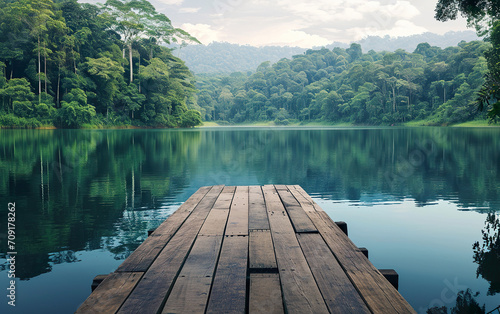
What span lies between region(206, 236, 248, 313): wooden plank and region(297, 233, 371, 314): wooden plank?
1.77ft

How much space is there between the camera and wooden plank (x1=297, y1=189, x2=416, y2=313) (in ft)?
7.75

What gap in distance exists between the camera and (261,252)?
3320mm

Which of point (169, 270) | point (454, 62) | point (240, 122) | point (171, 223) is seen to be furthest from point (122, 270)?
point (240, 122)

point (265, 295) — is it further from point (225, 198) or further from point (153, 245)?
point (225, 198)

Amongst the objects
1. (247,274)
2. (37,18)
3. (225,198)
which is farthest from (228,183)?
(37,18)

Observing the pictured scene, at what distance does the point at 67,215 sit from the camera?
287 inches

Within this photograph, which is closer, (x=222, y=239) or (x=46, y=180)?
(x=222, y=239)

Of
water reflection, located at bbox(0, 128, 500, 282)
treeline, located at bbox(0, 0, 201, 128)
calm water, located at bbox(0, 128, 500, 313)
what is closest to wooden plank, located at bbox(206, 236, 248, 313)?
calm water, located at bbox(0, 128, 500, 313)

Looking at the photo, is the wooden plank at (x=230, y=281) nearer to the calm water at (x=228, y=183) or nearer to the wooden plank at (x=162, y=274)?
the wooden plank at (x=162, y=274)

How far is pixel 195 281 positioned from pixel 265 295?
533 mm

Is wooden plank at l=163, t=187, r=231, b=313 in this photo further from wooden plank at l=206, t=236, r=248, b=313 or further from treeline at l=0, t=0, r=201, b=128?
treeline at l=0, t=0, r=201, b=128

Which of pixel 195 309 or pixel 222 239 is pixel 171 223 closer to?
pixel 222 239

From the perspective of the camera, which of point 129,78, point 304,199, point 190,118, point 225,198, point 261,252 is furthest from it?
point 190,118

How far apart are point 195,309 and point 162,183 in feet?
30.7
